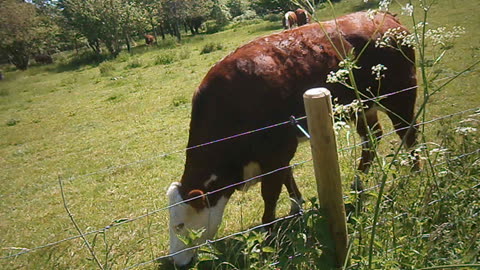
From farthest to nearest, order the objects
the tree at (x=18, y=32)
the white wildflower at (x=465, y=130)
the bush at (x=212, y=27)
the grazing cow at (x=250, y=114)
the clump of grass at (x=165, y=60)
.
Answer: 1. the bush at (x=212, y=27)
2. the tree at (x=18, y=32)
3. the clump of grass at (x=165, y=60)
4. the grazing cow at (x=250, y=114)
5. the white wildflower at (x=465, y=130)

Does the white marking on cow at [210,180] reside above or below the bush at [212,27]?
below

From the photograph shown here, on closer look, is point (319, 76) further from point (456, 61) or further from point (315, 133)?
point (456, 61)

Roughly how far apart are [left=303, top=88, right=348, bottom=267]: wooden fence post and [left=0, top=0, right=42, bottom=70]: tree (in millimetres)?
31397

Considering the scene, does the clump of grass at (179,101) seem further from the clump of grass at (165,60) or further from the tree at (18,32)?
the tree at (18,32)

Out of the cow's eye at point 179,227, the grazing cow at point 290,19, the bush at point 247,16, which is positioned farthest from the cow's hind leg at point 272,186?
the bush at point 247,16

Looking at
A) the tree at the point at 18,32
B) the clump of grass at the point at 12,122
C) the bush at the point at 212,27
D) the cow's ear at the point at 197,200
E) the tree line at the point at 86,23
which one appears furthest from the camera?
the bush at the point at 212,27

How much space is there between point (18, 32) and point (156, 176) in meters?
28.8

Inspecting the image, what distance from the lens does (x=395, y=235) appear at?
179 centimetres

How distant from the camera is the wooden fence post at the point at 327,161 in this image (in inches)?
63.2

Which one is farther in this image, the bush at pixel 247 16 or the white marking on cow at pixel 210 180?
the bush at pixel 247 16

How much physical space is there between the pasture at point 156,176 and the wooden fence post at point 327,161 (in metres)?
0.10

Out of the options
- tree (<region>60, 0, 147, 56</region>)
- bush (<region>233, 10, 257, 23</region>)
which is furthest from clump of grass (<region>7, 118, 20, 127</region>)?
bush (<region>233, 10, 257, 23</region>)

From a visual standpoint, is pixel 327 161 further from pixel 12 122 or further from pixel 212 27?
pixel 212 27

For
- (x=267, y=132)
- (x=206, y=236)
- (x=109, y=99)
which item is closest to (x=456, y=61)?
(x=267, y=132)
